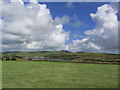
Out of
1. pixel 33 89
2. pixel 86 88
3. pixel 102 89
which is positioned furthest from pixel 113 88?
pixel 33 89

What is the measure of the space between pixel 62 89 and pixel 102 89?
270cm

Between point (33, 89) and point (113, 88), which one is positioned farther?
point (113, 88)

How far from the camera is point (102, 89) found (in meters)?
10.5

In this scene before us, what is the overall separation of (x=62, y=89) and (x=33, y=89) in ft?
6.09

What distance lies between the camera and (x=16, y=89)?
9.87 metres

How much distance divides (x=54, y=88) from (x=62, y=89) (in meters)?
0.56

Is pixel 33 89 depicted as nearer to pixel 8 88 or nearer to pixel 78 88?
pixel 8 88

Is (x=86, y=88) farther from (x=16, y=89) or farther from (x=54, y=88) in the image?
(x=16, y=89)

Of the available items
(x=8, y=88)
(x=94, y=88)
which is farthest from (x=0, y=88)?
(x=94, y=88)

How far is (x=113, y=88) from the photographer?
1079cm

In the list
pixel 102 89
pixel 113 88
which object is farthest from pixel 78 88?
pixel 113 88

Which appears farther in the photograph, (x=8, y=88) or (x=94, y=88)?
(x=94, y=88)

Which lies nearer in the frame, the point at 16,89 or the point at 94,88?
the point at 16,89

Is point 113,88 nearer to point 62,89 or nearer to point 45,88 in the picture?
point 62,89
